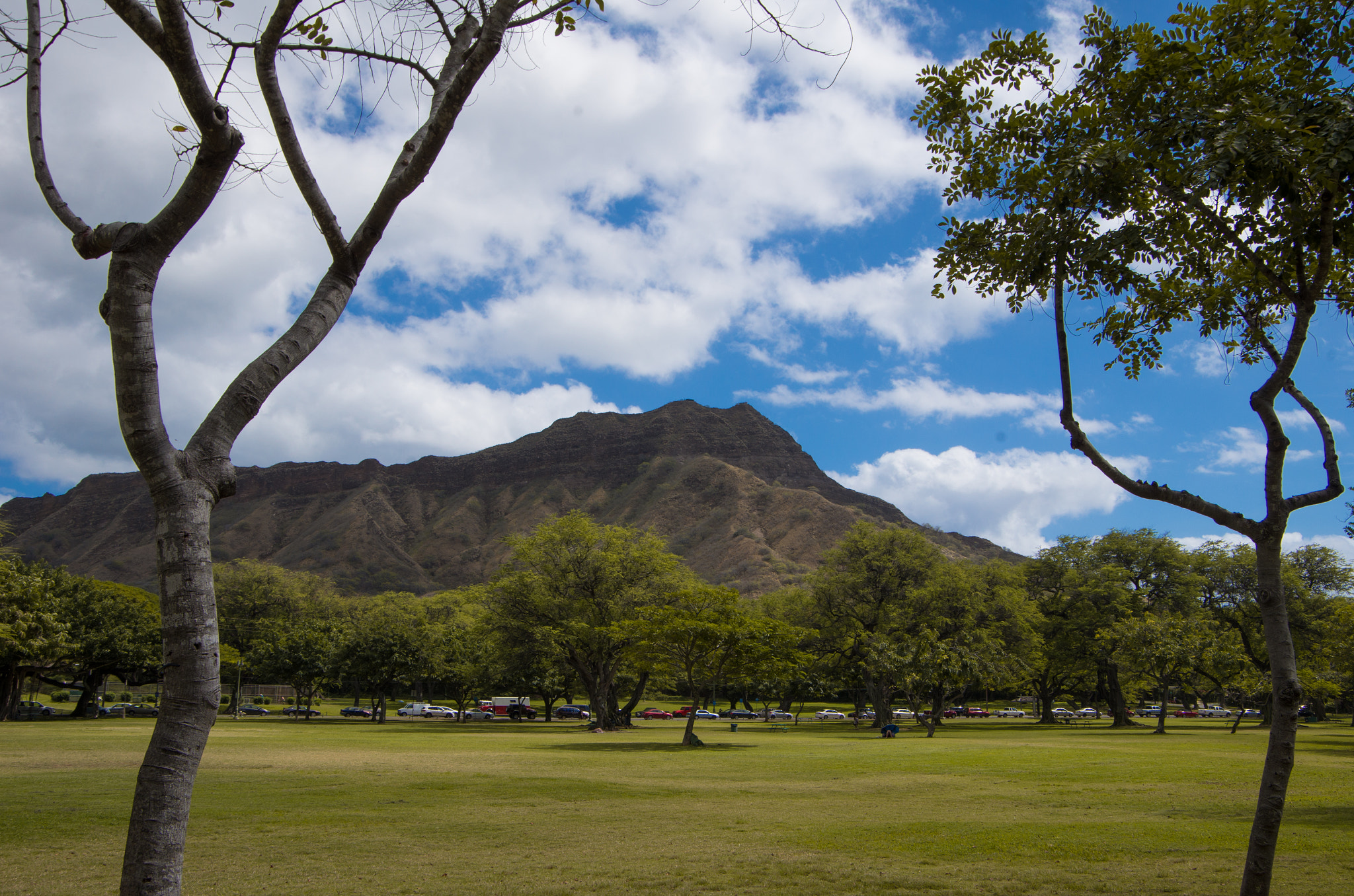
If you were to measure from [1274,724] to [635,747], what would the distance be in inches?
1059

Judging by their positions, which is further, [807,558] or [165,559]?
[807,558]

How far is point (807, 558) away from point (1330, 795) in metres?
124

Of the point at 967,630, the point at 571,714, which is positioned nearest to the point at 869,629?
the point at 967,630

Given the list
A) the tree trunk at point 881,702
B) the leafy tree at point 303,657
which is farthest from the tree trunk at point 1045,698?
the leafy tree at point 303,657

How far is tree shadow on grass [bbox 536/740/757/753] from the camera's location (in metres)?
28.5

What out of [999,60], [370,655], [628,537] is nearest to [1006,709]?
[628,537]

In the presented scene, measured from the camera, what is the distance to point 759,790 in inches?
615

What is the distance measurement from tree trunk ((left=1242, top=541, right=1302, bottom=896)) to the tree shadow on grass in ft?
79.4

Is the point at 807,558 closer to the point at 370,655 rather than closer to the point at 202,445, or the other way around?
the point at 370,655

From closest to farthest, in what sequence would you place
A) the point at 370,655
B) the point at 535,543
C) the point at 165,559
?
the point at 165,559
the point at 535,543
the point at 370,655

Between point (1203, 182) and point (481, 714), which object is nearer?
point (1203, 182)

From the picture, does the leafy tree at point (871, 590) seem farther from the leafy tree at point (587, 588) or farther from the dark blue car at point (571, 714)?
the dark blue car at point (571, 714)

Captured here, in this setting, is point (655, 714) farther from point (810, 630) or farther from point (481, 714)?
point (810, 630)

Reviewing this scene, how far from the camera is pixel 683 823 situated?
11.3 metres
